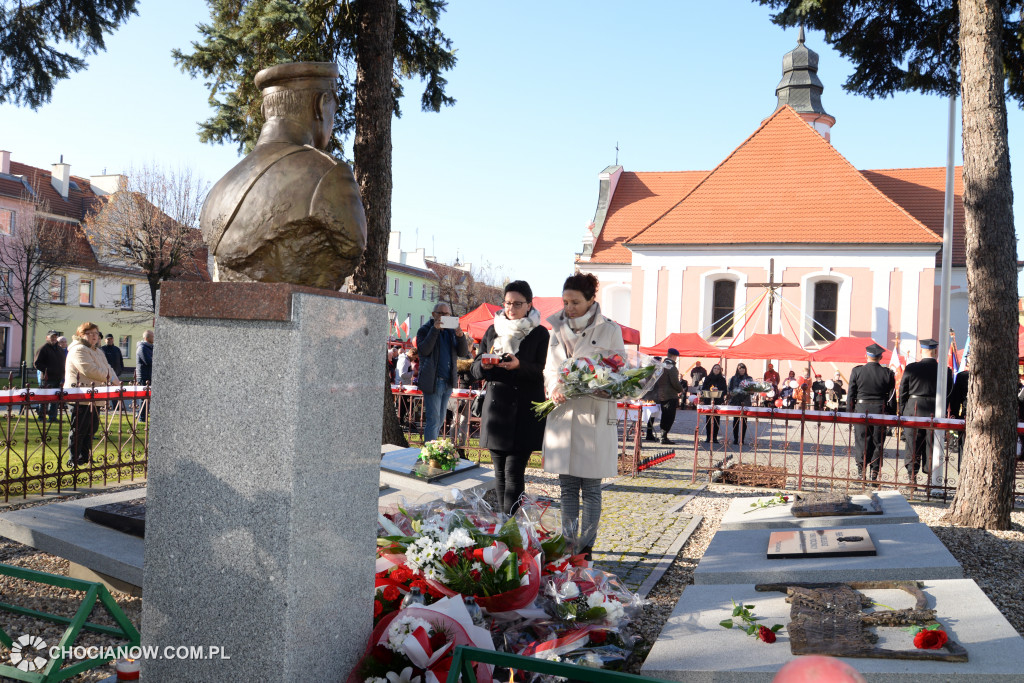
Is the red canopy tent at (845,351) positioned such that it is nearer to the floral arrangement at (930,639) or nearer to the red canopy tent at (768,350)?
the red canopy tent at (768,350)

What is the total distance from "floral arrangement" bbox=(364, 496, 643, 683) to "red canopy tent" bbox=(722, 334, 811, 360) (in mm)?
18140

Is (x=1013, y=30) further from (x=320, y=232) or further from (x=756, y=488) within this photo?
(x=320, y=232)

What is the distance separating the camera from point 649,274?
32125mm

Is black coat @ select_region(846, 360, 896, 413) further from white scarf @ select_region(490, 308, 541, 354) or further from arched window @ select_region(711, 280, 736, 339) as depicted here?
arched window @ select_region(711, 280, 736, 339)

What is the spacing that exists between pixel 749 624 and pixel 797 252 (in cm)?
2849

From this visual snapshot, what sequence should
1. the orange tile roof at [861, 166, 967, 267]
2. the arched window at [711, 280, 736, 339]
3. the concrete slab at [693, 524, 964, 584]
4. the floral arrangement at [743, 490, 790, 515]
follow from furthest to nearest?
the orange tile roof at [861, 166, 967, 267], the arched window at [711, 280, 736, 339], the floral arrangement at [743, 490, 790, 515], the concrete slab at [693, 524, 964, 584]

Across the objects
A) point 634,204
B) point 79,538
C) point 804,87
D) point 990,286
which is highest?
point 804,87

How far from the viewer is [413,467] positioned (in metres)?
7.66

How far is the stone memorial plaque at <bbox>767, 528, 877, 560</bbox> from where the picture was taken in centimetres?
491

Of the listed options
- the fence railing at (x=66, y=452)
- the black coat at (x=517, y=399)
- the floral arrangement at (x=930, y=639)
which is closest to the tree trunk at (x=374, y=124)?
the fence railing at (x=66, y=452)

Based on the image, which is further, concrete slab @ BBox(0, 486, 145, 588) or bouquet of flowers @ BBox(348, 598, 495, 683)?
concrete slab @ BBox(0, 486, 145, 588)

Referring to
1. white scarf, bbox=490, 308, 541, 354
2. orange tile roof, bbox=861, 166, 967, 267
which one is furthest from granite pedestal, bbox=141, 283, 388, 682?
orange tile roof, bbox=861, 166, 967, 267

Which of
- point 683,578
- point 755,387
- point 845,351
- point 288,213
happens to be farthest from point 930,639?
point 845,351

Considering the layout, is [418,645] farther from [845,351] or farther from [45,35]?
[845,351]
